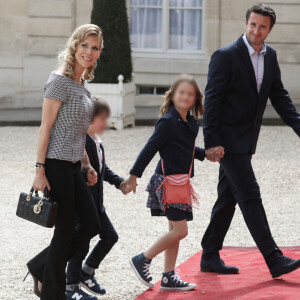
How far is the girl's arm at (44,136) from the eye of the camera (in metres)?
4.41

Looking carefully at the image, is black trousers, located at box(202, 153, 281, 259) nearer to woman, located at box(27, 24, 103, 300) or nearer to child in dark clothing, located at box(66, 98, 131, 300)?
child in dark clothing, located at box(66, 98, 131, 300)

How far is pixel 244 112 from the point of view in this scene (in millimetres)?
5246

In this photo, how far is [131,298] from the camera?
501cm

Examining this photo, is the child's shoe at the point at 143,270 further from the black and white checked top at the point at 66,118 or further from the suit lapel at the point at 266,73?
the suit lapel at the point at 266,73

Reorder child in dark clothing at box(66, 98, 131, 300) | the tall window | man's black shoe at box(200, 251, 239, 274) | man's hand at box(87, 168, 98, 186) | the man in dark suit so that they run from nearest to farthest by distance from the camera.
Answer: man's hand at box(87, 168, 98, 186), child in dark clothing at box(66, 98, 131, 300), the man in dark suit, man's black shoe at box(200, 251, 239, 274), the tall window

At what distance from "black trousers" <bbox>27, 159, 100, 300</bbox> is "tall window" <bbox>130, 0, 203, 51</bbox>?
12484mm

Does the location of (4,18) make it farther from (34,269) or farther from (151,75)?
(34,269)

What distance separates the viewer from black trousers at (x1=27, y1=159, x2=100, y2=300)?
447cm

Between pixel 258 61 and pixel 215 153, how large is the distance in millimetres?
630

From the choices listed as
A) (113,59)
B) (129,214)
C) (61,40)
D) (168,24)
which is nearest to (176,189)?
(129,214)

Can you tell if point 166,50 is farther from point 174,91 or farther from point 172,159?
point 172,159

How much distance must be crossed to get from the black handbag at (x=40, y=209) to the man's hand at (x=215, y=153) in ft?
3.61

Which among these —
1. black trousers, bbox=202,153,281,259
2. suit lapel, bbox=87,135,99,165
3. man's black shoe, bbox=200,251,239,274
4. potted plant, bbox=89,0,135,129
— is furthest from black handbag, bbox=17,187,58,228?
potted plant, bbox=89,0,135,129

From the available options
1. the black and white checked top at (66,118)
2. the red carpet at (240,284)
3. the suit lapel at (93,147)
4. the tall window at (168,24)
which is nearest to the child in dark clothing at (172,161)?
the red carpet at (240,284)
